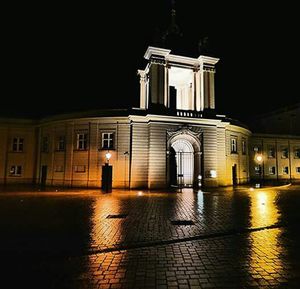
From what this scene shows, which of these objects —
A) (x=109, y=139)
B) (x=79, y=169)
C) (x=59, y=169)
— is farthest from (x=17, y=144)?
(x=109, y=139)

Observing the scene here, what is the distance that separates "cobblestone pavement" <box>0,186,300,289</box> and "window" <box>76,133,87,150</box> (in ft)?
55.8

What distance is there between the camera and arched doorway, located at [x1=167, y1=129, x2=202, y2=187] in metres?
26.2

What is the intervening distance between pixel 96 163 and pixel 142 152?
5.22 meters

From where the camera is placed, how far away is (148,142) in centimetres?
2553

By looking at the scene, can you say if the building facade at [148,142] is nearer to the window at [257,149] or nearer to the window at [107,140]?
the window at [107,140]

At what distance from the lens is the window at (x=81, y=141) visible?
90.0ft

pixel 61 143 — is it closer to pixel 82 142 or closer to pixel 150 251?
pixel 82 142

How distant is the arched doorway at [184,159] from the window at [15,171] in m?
19.8

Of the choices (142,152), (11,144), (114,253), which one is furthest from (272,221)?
(11,144)

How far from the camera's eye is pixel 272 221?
9.66 m

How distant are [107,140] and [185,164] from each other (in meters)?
9.25

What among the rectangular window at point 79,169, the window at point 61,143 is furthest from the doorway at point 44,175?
the rectangular window at point 79,169

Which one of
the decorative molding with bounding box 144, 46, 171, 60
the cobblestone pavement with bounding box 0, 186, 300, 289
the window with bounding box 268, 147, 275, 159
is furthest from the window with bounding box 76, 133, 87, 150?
the window with bounding box 268, 147, 275, 159

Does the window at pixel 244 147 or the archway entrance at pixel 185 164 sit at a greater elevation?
the window at pixel 244 147
